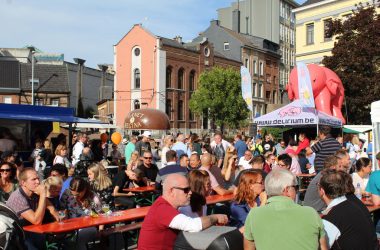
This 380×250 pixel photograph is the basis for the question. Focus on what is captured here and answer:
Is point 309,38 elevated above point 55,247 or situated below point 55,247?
above

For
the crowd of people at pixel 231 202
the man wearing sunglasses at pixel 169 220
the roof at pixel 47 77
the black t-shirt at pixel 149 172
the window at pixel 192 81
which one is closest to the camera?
the crowd of people at pixel 231 202

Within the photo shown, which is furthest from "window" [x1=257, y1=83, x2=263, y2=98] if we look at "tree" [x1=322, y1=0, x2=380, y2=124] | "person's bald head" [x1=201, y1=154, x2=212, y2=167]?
"person's bald head" [x1=201, y1=154, x2=212, y2=167]

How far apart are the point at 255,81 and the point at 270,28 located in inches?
400

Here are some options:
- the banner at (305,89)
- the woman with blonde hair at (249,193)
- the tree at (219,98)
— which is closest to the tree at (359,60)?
the banner at (305,89)

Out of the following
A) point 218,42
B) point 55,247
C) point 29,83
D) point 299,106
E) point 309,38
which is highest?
point 218,42

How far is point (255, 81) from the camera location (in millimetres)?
64875

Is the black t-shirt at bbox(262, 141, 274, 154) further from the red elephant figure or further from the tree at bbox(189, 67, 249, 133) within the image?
the tree at bbox(189, 67, 249, 133)

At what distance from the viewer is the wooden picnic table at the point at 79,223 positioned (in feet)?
19.0

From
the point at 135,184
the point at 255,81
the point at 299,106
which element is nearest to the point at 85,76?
the point at 255,81

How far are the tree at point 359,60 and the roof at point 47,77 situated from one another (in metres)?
29.4

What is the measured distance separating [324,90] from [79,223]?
16450 millimetres

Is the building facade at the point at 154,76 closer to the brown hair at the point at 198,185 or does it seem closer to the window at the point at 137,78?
the window at the point at 137,78

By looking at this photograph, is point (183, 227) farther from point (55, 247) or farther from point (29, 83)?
point (29, 83)

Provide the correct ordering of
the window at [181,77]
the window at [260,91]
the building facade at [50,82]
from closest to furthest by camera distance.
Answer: the building facade at [50,82] → the window at [181,77] → the window at [260,91]
